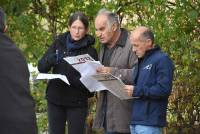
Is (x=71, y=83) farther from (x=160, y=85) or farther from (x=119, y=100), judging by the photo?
(x=160, y=85)

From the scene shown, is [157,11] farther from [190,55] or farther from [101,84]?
[101,84]

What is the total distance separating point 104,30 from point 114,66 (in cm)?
34

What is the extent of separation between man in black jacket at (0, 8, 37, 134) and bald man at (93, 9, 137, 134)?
2159 millimetres

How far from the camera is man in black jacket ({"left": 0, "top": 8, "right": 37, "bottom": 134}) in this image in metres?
3.05

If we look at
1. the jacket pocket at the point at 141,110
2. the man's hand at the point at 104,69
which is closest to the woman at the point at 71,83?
the man's hand at the point at 104,69

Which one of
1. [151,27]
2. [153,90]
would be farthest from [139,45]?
[151,27]

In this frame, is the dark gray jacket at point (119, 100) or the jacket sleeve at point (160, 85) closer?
the jacket sleeve at point (160, 85)

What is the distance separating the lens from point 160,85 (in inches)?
196

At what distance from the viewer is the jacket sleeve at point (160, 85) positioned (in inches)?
196

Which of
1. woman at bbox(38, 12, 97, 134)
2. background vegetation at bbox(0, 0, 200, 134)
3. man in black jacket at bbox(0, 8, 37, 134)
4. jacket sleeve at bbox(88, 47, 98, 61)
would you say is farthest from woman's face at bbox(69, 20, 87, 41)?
man in black jacket at bbox(0, 8, 37, 134)

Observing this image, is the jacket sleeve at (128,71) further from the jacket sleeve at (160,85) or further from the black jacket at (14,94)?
the black jacket at (14,94)

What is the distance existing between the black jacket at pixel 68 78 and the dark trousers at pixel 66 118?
2.6 inches

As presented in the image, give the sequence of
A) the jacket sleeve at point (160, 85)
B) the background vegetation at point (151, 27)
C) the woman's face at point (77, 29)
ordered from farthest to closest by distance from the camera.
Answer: the background vegetation at point (151, 27), the woman's face at point (77, 29), the jacket sleeve at point (160, 85)

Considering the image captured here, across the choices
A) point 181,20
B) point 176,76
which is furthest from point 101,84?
point 176,76
